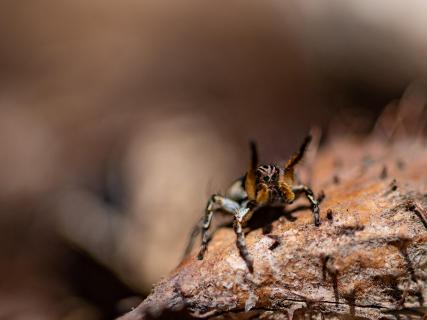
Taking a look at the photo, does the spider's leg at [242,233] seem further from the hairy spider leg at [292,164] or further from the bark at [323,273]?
the hairy spider leg at [292,164]

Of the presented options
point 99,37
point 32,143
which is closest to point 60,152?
point 32,143

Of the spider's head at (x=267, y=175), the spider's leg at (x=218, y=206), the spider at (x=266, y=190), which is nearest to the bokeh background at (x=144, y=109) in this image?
the spider's leg at (x=218, y=206)

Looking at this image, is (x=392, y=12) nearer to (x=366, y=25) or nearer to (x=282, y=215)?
(x=366, y=25)

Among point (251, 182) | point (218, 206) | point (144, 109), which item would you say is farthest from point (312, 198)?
point (144, 109)

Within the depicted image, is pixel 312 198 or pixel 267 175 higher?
pixel 267 175

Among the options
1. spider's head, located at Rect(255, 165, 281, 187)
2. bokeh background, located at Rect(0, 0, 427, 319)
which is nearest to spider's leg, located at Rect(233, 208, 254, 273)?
spider's head, located at Rect(255, 165, 281, 187)

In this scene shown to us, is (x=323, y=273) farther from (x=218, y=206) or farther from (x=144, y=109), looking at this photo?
(x=144, y=109)

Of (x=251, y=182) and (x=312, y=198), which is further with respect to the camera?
(x=251, y=182)
